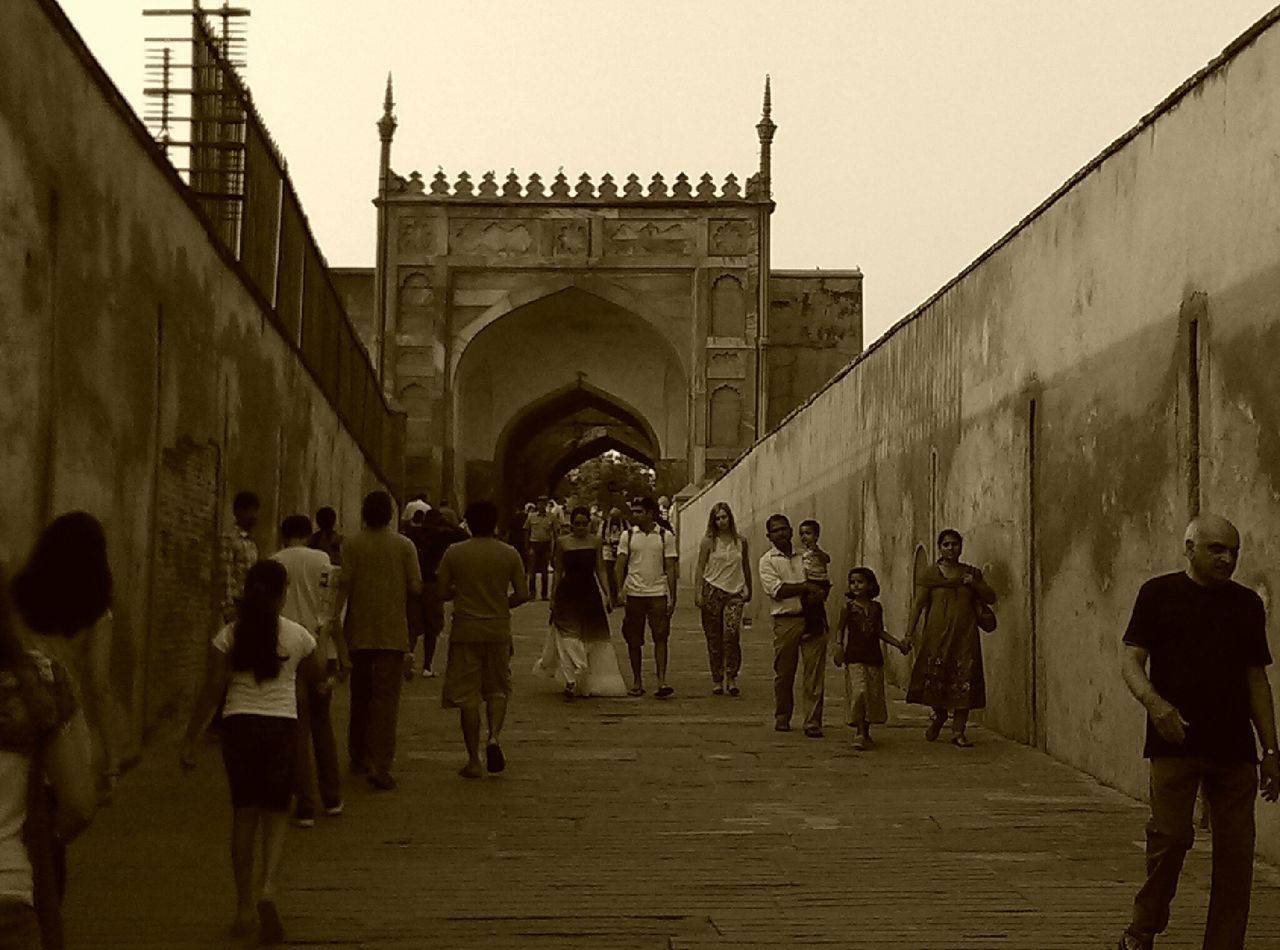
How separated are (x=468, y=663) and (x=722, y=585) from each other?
11.5 ft

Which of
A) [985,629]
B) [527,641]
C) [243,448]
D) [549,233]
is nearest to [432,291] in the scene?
[549,233]

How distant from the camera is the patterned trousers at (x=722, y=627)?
11.3m

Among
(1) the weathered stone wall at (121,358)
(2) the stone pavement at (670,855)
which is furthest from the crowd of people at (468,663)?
(1) the weathered stone wall at (121,358)

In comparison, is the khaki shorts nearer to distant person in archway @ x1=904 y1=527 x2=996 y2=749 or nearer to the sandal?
distant person in archway @ x1=904 y1=527 x2=996 y2=749

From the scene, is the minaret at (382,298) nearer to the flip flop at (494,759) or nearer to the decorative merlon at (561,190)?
the decorative merlon at (561,190)

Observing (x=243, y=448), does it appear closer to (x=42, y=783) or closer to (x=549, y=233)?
(x=42, y=783)

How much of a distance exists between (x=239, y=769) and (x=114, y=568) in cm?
282

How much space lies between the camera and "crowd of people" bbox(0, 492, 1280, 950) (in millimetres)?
3000

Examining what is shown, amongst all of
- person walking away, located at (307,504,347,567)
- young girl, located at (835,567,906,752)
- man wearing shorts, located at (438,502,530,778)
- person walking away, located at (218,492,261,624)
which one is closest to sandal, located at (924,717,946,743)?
young girl, located at (835,567,906,752)

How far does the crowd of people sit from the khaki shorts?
0.01 m

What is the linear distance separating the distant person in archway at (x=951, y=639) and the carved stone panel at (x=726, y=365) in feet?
73.1

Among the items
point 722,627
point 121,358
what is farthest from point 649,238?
point 121,358

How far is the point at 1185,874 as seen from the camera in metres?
6.06

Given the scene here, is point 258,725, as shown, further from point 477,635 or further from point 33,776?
point 477,635
